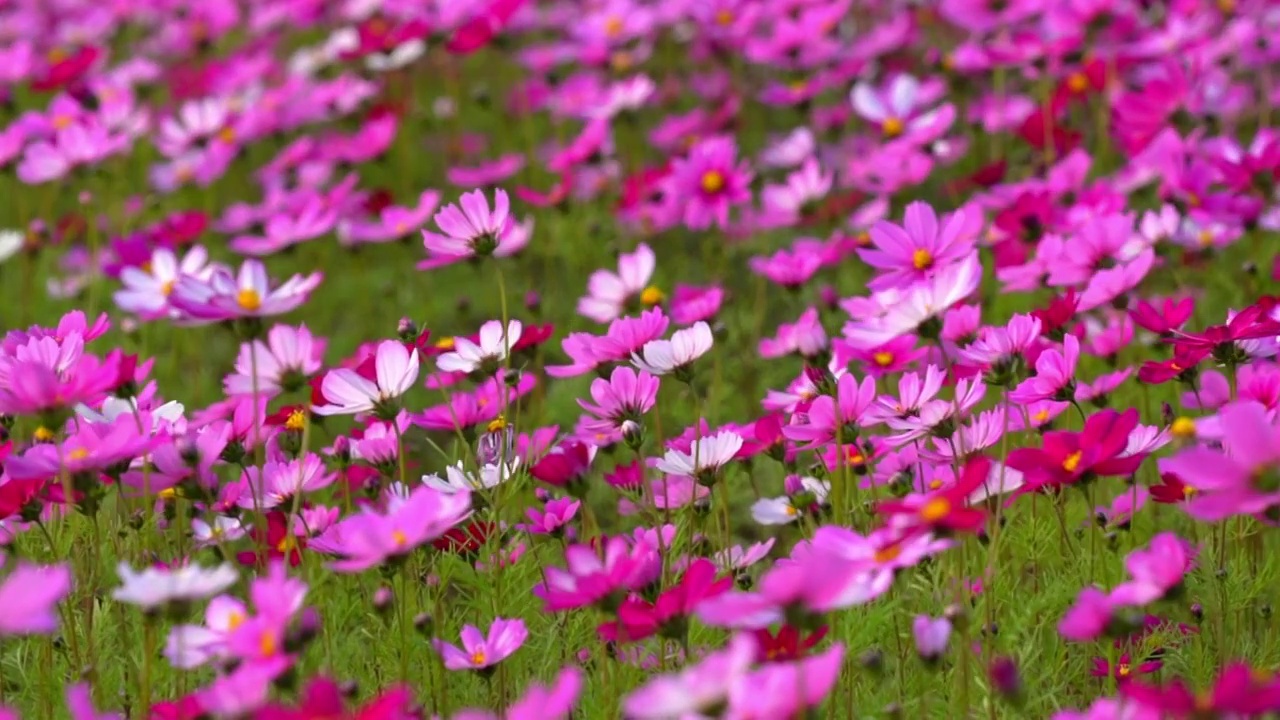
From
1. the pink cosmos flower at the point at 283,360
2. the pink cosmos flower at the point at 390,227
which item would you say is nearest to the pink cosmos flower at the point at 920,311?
the pink cosmos flower at the point at 283,360

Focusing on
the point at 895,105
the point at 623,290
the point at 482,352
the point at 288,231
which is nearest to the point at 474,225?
the point at 482,352

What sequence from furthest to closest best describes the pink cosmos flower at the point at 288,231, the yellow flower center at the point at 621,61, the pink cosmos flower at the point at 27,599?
the yellow flower center at the point at 621,61, the pink cosmos flower at the point at 288,231, the pink cosmos flower at the point at 27,599

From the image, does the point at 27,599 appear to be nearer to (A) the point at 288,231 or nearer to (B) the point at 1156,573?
(B) the point at 1156,573

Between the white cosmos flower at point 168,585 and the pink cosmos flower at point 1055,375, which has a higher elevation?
the white cosmos flower at point 168,585

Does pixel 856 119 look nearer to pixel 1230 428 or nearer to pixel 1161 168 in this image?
pixel 1161 168

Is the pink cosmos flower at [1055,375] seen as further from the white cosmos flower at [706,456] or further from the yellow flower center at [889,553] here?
the yellow flower center at [889,553]

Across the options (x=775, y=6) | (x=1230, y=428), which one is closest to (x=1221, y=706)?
(x=1230, y=428)
